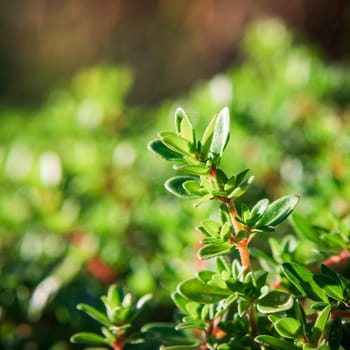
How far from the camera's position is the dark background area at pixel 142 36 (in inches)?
124

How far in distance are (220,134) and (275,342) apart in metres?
0.20

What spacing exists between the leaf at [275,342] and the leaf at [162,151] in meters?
0.18

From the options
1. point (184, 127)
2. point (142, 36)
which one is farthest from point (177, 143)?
point (142, 36)

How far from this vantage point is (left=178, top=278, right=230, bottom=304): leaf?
520 mm

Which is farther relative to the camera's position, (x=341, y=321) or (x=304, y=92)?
(x=304, y=92)

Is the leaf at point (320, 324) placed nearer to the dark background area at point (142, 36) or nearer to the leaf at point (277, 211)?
the leaf at point (277, 211)

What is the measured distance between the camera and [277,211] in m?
0.50

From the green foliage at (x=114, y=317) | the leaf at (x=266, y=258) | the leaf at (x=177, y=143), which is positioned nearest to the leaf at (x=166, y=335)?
the green foliage at (x=114, y=317)

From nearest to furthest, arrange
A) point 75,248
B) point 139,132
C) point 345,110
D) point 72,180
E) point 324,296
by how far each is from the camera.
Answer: point 324,296, point 75,248, point 72,180, point 345,110, point 139,132

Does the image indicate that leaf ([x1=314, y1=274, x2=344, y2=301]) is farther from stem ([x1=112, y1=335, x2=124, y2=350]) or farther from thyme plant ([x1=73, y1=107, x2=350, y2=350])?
stem ([x1=112, y1=335, x2=124, y2=350])

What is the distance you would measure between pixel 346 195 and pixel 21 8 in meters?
3.81

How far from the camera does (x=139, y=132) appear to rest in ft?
4.71

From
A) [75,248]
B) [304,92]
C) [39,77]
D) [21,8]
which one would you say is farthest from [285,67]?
[21,8]

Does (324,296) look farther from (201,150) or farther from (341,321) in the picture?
(201,150)
